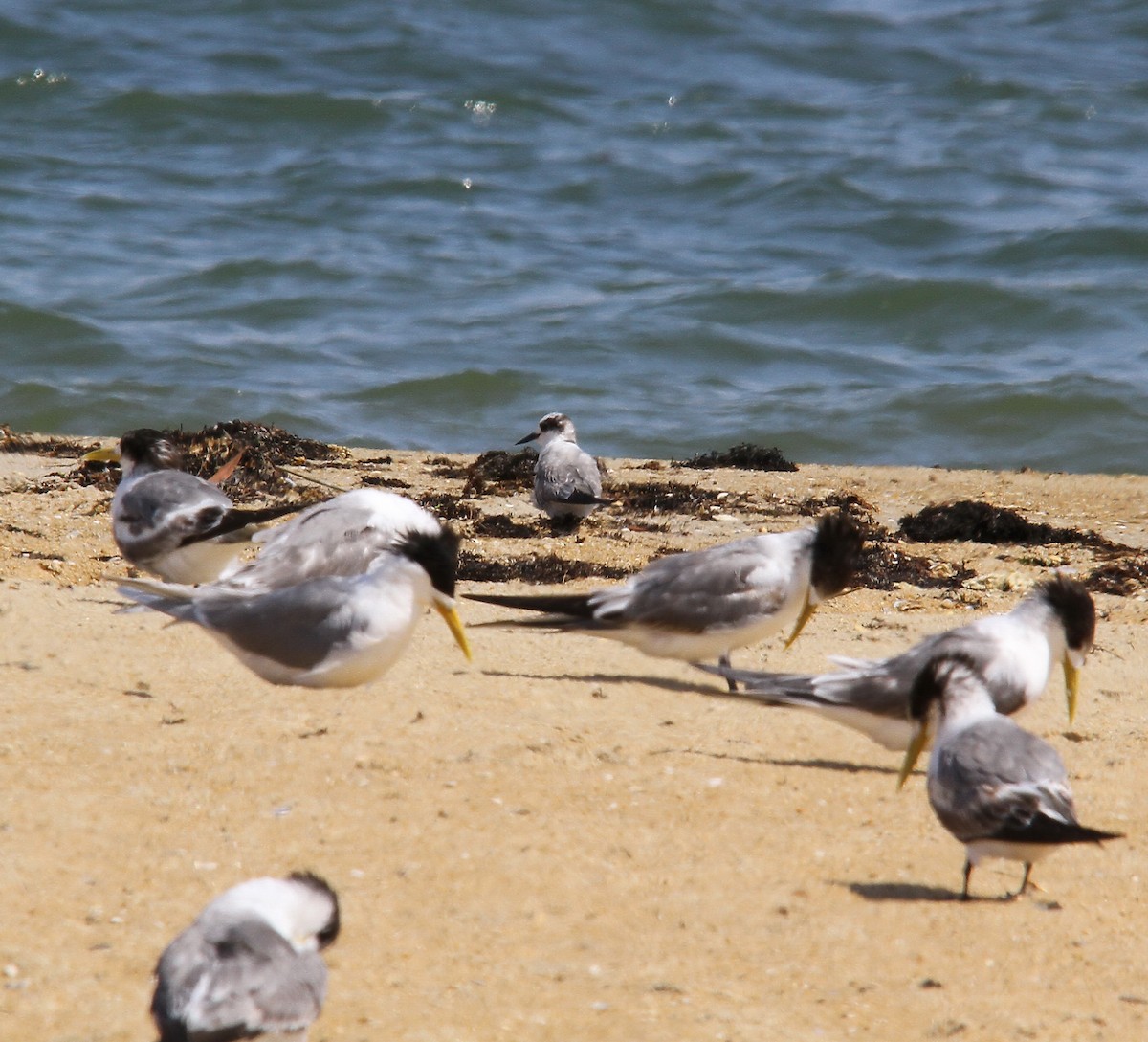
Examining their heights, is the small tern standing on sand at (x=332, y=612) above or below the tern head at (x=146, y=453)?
below

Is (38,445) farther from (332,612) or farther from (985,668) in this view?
(985,668)

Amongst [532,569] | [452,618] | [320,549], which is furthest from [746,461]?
[452,618]

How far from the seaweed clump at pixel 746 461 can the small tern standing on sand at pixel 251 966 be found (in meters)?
7.56

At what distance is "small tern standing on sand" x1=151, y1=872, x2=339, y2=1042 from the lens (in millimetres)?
2855

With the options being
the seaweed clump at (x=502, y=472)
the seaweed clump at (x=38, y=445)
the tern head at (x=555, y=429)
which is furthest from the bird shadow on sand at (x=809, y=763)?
the seaweed clump at (x=38, y=445)

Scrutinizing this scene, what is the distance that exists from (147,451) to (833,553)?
3.19 m

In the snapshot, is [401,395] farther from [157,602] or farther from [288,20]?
[288,20]

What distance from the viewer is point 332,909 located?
10.2 feet

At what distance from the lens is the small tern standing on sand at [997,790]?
380 cm

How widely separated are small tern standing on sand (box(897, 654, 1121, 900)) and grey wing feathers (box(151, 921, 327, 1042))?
5.72 feet

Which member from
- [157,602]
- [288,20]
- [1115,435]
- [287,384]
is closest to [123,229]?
[287,384]

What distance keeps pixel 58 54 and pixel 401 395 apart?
450 inches

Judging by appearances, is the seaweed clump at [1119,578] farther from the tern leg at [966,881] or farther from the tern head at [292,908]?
the tern head at [292,908]

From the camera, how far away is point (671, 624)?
5.80 m
